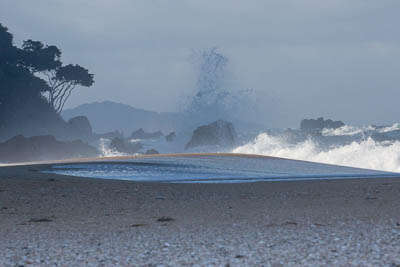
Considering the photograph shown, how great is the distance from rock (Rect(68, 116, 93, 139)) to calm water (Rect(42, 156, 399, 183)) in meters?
29.7

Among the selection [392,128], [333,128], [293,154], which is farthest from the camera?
[333,128]

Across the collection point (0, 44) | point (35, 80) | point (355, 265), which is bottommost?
point (355, 265)

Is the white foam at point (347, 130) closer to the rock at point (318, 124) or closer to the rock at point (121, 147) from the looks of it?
the rock at point (318, 124)

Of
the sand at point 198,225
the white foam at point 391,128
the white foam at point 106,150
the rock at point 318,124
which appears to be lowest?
the sand at point 198,225

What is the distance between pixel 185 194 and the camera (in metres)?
8.98

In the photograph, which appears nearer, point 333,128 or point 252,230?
point 252,230

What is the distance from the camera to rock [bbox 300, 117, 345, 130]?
1744 inches

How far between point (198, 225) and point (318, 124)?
138 ft

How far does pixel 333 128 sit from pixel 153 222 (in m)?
38.5

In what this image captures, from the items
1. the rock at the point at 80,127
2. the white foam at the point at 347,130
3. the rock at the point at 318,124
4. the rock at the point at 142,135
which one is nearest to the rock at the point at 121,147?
the rock at the point at 80,127

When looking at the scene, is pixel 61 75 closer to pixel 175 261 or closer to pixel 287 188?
pixel 287 188

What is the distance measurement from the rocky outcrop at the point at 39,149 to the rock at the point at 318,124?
18.5 m

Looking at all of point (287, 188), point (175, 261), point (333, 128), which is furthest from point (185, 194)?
point (333, 128)

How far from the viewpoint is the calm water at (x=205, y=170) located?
509 inches
